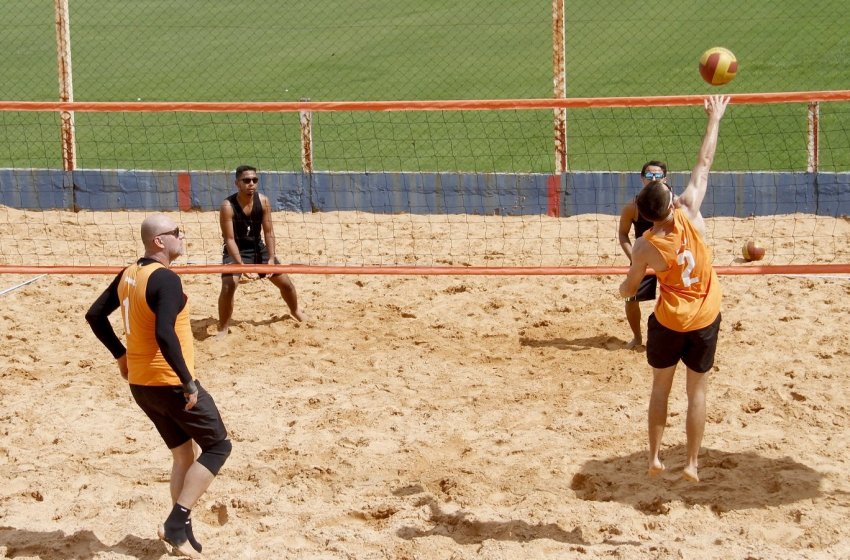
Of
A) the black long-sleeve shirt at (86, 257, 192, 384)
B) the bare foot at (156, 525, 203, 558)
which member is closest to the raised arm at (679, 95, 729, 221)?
the black long-sleeve shirt at (86, 257, 192, 384)

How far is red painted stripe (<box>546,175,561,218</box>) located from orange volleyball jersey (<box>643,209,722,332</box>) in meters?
7.08

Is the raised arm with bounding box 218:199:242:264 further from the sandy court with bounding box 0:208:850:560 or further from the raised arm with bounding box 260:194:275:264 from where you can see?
the sandy court with bounding box 0:208:850:560

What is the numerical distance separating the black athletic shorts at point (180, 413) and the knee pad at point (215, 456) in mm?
24

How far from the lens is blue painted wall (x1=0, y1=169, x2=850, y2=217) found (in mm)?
12102

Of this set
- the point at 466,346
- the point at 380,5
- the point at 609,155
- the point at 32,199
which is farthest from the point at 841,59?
the point at 32,199

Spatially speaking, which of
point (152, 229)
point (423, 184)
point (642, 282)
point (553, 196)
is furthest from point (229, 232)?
point (553, 196)

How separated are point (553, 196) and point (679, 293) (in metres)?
7.18

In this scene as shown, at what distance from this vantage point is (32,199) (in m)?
13.7

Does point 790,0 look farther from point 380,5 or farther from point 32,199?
point 32,199

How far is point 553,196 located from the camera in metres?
12.5

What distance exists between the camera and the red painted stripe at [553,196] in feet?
41.0

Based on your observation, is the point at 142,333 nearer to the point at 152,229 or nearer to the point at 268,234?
the point at 152,229

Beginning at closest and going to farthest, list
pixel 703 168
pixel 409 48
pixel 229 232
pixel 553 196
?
pixel 703 168
pixel 229 232
pixel 553 196
pixel 409 48

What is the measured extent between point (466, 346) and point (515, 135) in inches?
300
